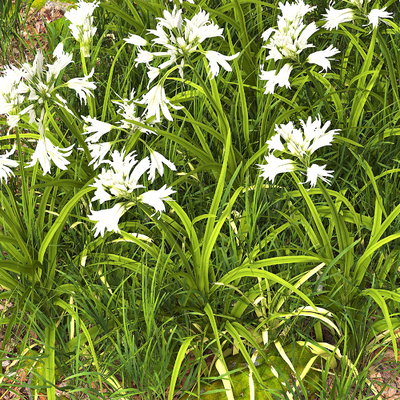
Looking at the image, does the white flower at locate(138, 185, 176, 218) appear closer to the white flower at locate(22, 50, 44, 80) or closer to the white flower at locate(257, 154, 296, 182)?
the white flower at locate(257, 154, 296, 182)

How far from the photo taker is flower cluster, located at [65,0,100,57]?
77.8 inches

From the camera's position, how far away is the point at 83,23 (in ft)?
6.60

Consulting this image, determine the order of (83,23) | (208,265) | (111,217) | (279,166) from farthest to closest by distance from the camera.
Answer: (83,23), (208,265), (279,166), (111,217)

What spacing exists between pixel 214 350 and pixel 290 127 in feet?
3.14

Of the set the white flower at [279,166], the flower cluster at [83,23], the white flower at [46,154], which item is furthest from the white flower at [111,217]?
the flower cluster at [83,23]

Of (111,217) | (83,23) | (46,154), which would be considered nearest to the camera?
(111,217)

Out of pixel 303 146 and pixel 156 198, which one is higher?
pixel 303 146

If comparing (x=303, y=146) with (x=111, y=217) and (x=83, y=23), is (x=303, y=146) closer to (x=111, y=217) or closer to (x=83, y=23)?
(x=111, y=217)

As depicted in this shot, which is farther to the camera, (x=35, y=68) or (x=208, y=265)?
(x=208, y=265)

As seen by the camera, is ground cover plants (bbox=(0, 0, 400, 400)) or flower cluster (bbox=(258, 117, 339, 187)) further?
ground cover plants (bbox=(0, 0, 400, 400))

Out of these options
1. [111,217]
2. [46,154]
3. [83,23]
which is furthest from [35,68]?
[83,23]

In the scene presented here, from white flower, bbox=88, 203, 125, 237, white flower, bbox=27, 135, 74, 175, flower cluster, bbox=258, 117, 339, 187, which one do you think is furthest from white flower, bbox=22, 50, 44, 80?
flower cluster, bbox=258, 117, 339, 187

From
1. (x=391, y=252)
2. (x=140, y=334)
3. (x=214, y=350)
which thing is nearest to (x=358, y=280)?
(x=391, y=252)

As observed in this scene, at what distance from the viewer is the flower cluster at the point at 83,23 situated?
1976mm
